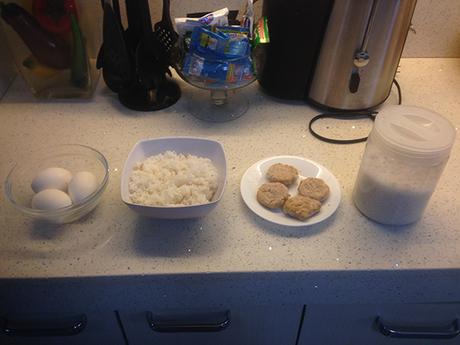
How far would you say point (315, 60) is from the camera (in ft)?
2.44

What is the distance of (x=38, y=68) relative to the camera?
0.80 meters

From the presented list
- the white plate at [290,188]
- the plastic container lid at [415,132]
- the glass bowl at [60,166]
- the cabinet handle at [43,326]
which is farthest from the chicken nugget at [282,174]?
the cabinet handle at [43,326]

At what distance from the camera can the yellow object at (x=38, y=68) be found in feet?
2.59

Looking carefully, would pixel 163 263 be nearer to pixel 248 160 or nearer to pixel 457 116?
pixel 248 160

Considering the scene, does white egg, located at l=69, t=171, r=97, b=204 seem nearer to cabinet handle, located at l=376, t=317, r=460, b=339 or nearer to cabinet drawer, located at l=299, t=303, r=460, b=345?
cabinet drawer, located at l=299, t=303, r=460, b=345

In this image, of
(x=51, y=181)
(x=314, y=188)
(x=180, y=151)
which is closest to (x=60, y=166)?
(x=51, y=181)

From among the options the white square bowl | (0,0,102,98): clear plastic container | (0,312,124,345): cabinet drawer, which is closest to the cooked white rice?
the white square bowl

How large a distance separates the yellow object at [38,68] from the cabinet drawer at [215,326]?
21.1 inches

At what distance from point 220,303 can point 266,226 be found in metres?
0.14

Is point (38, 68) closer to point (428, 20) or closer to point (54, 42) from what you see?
point (54, 42)

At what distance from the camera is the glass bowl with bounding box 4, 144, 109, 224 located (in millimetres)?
539

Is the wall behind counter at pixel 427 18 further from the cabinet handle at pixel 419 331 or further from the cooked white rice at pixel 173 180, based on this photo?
the cabinet handle at pixel 419 331

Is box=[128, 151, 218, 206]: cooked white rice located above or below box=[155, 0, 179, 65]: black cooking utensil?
below

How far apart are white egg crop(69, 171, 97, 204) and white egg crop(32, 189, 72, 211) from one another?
0.04ft
